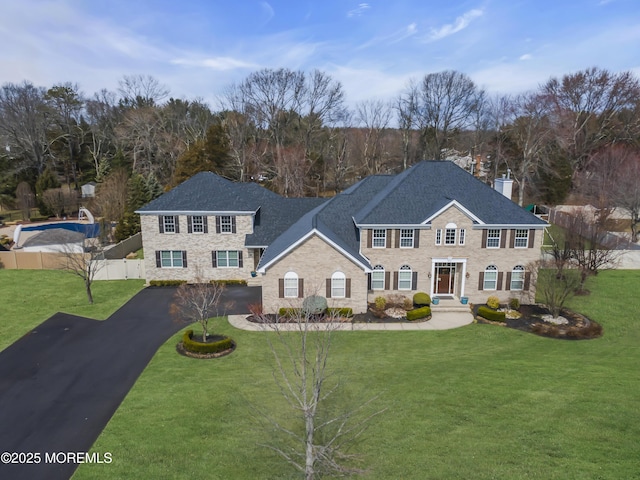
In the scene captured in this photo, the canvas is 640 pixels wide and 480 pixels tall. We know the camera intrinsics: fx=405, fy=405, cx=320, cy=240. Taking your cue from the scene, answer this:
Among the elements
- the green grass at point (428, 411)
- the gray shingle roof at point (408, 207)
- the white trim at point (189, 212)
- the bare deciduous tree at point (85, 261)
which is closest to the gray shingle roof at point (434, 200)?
the gray shingle roof at point (408, 207)

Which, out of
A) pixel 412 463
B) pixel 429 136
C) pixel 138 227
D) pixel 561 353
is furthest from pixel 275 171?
pixel 412 463

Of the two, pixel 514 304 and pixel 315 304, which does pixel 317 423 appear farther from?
pixel 514 304

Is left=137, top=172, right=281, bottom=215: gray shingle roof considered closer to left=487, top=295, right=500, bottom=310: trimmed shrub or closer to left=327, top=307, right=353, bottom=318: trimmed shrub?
left=327, top=307, right=353, bottom=318: trimmed shrub

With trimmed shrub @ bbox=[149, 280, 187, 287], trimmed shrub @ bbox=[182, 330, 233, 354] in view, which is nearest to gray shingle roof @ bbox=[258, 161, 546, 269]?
trimmed shrub @ bbox=[182, 330, 233, 354]

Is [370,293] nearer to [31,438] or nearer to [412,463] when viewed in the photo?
[412,463]

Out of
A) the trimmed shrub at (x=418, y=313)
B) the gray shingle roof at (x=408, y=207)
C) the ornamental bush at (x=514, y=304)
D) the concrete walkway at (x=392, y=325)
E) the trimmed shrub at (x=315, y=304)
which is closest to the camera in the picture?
the concrete walkway at (x=392, y=325)

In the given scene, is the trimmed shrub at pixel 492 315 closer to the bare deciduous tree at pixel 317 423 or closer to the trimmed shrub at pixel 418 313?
the trimmed shrub at pixel 418 313
